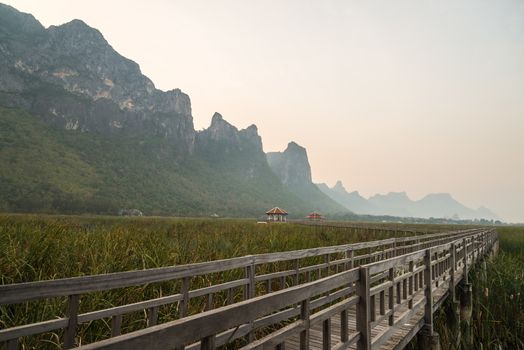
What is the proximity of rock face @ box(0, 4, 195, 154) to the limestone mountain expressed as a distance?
421 millimetres

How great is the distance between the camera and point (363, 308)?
11.5ft

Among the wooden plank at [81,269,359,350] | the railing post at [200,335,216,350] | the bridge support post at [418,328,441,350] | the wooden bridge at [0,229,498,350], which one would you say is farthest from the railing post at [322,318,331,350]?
the bridge support post at [418,328,441,350]

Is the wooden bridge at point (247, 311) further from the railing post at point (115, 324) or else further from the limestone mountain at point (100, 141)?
the limestone mountain at point (100, 141)

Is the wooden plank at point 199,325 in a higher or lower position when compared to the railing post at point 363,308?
higher

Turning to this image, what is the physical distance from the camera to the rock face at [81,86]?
119 metres

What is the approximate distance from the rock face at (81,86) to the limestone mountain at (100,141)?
0.42m

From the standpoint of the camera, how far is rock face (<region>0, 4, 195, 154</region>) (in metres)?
119

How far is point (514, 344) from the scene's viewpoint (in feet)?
25.5

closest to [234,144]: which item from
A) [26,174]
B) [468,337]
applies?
[26,174]

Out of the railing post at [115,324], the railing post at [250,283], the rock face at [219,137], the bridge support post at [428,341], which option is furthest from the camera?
the rock face at [219,137]

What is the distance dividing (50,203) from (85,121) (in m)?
66.4

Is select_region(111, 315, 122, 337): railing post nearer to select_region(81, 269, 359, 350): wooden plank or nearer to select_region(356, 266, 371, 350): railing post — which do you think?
select_region(81, 269, 359, 350): wooden plank

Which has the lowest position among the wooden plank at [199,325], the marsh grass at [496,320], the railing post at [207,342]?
the marsh grass at [496,320]

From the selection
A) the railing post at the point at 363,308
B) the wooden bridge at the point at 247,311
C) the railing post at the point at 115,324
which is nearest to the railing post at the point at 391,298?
the wooden bridge at the point at 247,311
